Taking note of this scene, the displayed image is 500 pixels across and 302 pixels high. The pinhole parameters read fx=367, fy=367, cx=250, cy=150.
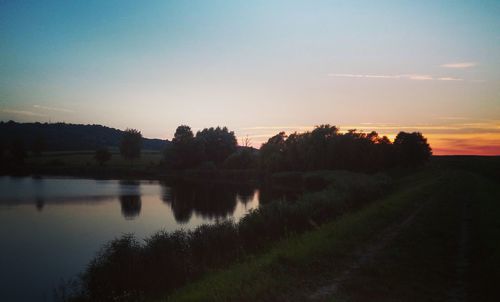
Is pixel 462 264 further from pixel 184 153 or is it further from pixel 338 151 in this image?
pixel 184 153

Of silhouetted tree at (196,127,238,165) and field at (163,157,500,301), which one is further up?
silhouetted tree at (196,127,238,165)

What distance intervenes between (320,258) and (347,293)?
294cm

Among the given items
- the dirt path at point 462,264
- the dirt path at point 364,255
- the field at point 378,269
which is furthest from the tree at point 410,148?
the field at point 378,269

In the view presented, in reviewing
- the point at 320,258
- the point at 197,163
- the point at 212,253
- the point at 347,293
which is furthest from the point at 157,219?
the point at 197,163

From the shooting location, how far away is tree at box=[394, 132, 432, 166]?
89.0 m

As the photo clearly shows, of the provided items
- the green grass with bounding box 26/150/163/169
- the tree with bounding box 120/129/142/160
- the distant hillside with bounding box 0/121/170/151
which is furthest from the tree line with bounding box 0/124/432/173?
the distant hillside with bounding box 0/121/170/151

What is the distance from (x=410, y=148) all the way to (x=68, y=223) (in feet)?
265

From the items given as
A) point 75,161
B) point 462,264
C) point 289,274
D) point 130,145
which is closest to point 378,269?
point 289,274

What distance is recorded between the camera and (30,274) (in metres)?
17.4

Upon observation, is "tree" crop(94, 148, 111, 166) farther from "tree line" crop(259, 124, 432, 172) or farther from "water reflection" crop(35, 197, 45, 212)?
"water reflection" crop(35, 197, 45, 212)

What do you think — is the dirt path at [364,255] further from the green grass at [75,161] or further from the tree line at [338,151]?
the green grass at [75,161]

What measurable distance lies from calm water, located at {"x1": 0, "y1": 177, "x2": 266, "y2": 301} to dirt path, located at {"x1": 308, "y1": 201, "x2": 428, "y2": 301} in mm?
11873

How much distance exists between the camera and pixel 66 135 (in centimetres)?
16525

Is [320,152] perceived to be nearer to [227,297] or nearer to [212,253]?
[212,253]
